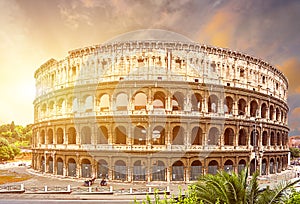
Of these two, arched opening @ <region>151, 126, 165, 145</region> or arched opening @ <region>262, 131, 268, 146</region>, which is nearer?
arched opening @ <region>151, 126, 165, 145</region>

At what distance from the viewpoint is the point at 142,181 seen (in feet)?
110

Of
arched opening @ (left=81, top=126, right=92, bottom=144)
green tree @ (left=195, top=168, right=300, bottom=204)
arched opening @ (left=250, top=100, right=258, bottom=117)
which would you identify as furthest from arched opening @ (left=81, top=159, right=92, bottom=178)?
green tree @ (left=195, top=168, right=300, bottom=204)

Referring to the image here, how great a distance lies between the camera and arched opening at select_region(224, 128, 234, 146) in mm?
38206

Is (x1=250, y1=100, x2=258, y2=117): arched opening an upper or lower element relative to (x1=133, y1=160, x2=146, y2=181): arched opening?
upper

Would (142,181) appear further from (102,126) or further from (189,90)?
(189,90)

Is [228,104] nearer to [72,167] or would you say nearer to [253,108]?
[253,108]

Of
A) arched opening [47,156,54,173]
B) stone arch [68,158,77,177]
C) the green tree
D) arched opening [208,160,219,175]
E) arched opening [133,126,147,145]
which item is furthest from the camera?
arched opening [47,156,54,173]

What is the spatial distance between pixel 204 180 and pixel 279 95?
38077 mm

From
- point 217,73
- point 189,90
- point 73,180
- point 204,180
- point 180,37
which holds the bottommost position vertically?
point 73,180

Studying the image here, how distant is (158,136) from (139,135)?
2.46 meters

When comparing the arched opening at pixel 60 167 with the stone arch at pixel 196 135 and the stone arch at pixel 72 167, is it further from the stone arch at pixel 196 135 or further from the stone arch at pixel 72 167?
the stone arch at pixel 196 135

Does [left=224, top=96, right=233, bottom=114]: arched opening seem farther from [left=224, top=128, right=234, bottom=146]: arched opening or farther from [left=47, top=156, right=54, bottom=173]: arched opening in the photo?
[left=47, top=156, right=54, bottom=173]: arched opening

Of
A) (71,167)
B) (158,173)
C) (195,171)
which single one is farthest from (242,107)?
(71,167)

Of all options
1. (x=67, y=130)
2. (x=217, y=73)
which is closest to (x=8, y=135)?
(x=67, y=130)
